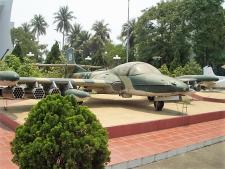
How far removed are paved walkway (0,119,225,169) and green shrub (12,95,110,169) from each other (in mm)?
1637

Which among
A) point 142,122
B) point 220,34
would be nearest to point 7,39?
point 220,34

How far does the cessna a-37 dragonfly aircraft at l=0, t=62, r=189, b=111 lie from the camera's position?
1266cm

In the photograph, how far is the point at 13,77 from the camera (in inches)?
440

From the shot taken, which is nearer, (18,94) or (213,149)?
(213,149)

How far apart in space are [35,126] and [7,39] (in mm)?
48801

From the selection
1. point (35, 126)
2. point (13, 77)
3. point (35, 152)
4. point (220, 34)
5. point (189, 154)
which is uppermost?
point (220, 34)

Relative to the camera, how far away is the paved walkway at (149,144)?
7.41 m

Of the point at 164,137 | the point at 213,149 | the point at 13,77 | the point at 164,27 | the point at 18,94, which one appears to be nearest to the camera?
the point at 213,149

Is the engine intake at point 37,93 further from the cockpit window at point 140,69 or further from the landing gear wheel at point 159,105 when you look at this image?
the landing gear wheel at point 159,105

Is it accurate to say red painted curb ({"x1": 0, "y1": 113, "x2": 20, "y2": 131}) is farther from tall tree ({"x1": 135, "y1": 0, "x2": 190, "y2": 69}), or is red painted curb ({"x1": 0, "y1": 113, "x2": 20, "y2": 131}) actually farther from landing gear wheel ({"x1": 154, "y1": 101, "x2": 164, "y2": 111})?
tall tree ({"x1": 135, "y1": 0, "x2": 190, "y2": 69})

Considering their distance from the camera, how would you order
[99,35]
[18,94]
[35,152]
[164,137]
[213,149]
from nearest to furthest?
[35,152] → [213,149] → [164,137] → [18,94] → [99,35]

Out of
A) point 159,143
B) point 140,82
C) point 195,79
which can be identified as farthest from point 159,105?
point 195,79

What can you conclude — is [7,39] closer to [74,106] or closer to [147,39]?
[147,39]

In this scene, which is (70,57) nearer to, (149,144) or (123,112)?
(123,112)
